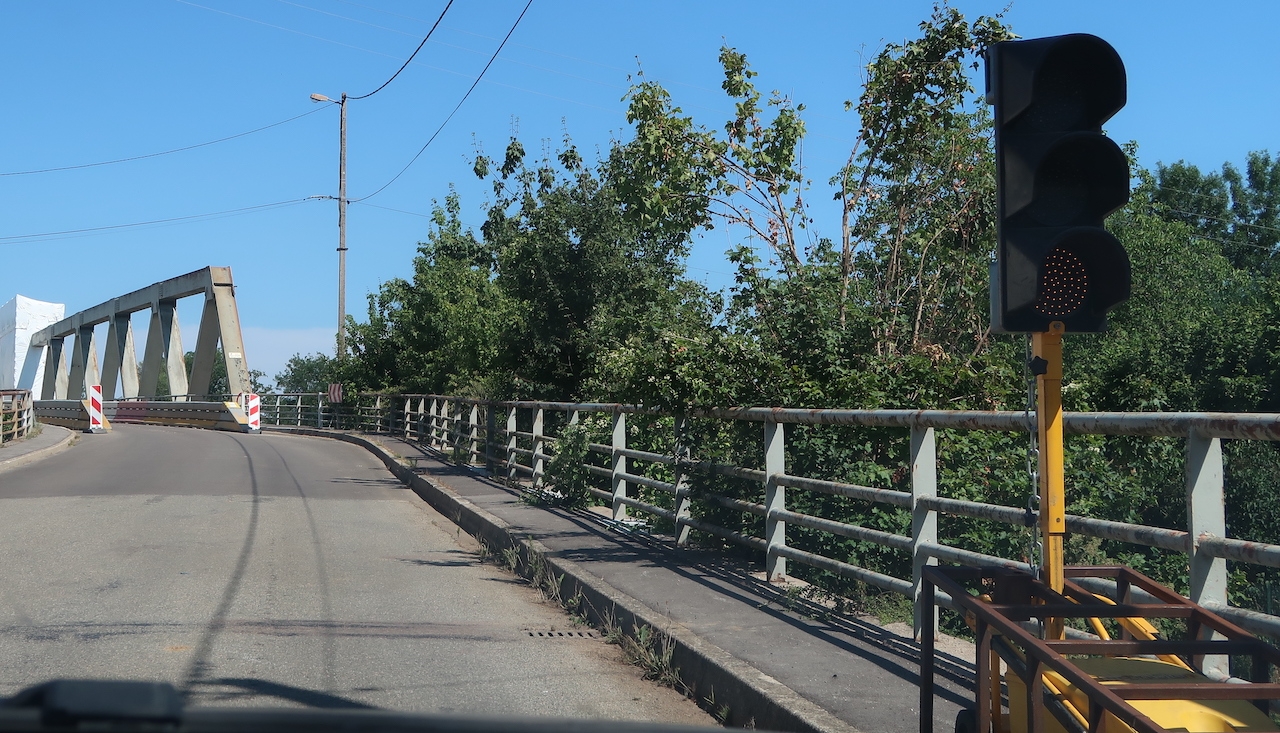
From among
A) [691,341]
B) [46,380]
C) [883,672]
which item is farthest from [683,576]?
[46,380]

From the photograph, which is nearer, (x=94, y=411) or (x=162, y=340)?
(x=94, y=411)

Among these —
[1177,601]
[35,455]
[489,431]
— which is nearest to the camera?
[1177,601]

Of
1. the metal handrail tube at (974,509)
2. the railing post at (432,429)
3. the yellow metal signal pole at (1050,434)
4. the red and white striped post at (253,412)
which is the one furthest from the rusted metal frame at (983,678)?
the red and white striped post at (253,412)

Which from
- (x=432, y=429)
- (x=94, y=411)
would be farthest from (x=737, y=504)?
(x=94, y=411)

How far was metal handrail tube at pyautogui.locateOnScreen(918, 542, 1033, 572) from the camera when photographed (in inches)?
196

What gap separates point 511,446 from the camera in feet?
49.7

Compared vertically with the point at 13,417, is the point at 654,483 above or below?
below

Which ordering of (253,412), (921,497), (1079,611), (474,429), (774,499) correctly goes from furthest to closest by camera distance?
(253,412) < (474,429) < (774,499) < (921,497) < (1079,611)

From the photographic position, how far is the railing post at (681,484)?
28.9 ft

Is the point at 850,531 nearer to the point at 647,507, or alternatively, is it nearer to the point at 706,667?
the point at 706,667

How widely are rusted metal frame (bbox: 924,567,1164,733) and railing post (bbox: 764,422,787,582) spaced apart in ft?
12.3

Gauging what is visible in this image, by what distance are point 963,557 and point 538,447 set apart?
888cm

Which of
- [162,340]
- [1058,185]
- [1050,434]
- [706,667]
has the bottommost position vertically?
[706,667]

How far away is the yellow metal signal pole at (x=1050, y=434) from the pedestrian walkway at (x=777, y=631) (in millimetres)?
1001
